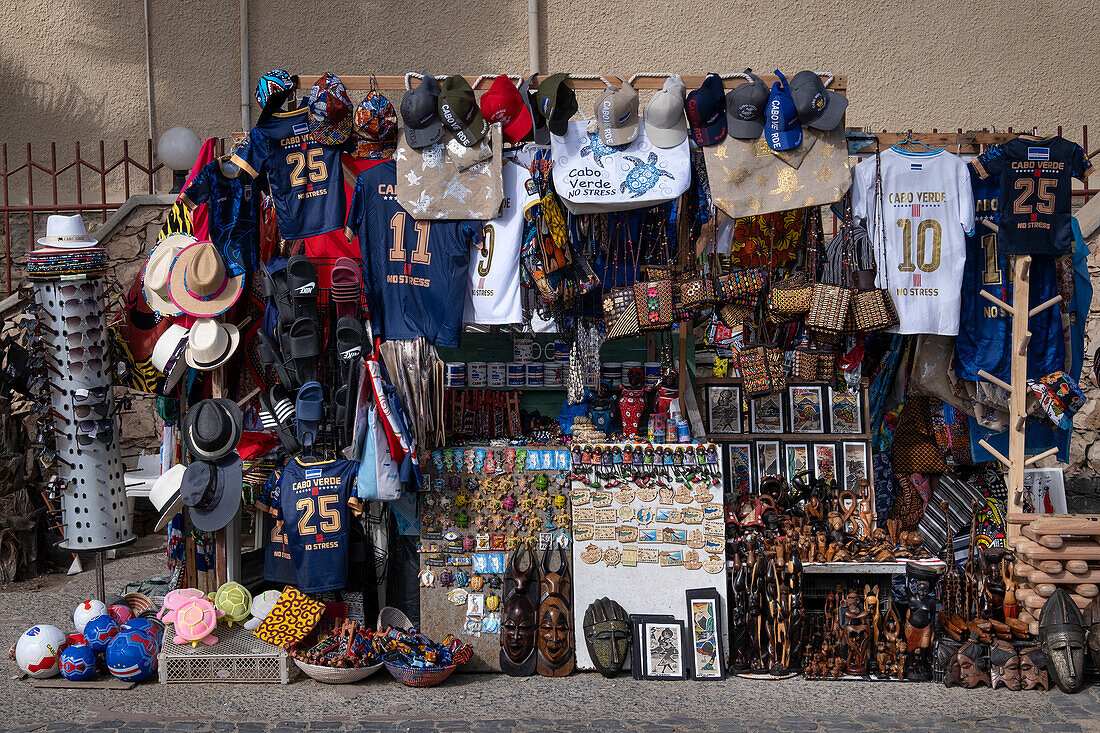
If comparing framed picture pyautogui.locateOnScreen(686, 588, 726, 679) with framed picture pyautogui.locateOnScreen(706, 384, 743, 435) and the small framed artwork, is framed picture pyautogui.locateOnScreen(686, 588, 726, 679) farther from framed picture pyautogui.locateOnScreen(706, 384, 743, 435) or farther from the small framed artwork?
the small framed artwork

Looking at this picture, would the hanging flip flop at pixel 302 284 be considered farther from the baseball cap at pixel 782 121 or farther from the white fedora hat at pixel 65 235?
the baseball cap at pixel 782 121

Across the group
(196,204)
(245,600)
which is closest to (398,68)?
(196,204)

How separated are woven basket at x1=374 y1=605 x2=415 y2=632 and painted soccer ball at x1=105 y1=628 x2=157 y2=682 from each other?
126 cm

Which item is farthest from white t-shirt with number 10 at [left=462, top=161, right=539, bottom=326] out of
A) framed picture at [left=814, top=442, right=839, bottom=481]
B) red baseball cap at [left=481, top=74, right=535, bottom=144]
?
framed picture at [left=814, top=442, right=839, bottom=481]

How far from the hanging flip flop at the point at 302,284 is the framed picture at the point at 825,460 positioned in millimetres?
3293

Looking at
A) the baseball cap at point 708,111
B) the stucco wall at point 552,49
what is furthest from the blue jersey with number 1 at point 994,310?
the stucco wall at point 552,49

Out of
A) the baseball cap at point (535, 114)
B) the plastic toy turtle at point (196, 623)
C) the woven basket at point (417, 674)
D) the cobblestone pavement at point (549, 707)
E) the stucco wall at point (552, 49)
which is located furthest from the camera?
the stucco wall at point (552, 49)

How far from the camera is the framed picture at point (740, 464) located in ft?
21.3

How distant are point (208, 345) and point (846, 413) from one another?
4017 millimetres

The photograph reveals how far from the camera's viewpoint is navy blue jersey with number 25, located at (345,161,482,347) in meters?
5.81

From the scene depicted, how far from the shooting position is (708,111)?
5.65 meters

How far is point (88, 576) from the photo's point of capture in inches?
300

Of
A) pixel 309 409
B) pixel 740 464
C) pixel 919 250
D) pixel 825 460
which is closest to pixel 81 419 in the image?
pixel 309 409

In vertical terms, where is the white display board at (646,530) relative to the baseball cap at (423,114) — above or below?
below
